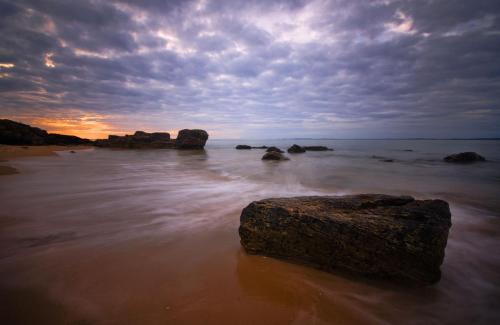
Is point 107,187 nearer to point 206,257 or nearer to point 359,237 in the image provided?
point 206,257

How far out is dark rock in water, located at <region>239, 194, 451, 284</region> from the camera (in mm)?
2650

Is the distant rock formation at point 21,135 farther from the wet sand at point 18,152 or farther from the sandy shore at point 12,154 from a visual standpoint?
the sandy shore at point 12,154

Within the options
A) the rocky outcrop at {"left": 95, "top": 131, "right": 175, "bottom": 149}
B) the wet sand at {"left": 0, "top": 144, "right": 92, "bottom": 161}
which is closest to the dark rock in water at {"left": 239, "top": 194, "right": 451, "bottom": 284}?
the wet sand at {"left": 0, "top": 144, "right": 92, "bottom": 161}

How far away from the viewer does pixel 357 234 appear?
2.81 meters

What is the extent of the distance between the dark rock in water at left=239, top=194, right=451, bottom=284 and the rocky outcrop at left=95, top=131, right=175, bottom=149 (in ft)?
143

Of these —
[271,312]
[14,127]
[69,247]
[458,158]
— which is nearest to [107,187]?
[69,247]

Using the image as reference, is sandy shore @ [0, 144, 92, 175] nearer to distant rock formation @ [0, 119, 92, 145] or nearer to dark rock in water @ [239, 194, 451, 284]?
distant rock formation @ [0, 119, 92, 145]

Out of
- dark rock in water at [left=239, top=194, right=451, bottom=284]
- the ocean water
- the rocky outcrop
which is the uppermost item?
the rocky outcrop

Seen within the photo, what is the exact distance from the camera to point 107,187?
7.78m

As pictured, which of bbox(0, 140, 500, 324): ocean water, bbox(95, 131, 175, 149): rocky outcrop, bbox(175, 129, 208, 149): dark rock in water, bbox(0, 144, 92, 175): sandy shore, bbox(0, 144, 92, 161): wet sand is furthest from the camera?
bbox(95, 131, 175, 149): rocky outcrop

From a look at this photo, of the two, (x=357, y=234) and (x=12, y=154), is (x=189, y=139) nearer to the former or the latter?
(x=12, y=154)

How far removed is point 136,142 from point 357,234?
46.4m

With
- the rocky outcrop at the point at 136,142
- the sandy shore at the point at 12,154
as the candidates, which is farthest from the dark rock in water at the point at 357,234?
the rocky outcrop at the point at 136,142

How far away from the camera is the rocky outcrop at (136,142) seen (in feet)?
138
